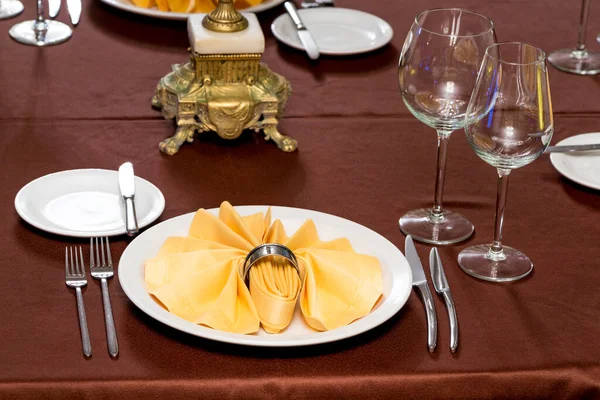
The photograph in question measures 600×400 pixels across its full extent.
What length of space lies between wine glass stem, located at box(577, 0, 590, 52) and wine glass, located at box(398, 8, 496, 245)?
0.67 m

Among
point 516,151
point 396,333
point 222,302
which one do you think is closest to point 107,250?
point 222,302

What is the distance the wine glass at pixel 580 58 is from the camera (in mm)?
1748

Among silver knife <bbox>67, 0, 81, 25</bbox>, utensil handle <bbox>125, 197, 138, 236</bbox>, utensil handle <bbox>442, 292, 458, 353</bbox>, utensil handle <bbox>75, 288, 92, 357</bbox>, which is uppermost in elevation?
silver knife <bbox>67, 0, 81, 25</bbox>

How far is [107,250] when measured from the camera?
1.13m

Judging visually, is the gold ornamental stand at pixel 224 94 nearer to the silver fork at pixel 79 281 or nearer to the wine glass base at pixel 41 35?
the silver fork at pixel 79 281

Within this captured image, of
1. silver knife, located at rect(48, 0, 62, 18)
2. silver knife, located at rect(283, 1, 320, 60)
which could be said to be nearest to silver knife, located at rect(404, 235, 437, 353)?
silver knife, located at rect(283, 1, 320, 60)

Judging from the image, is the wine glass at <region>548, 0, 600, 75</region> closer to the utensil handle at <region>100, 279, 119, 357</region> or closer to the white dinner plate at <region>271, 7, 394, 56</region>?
the white dinner plate at <region>271, 7, 394, 56</region>

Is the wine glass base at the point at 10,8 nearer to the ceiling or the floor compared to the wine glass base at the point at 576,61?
nearer to the ceiling

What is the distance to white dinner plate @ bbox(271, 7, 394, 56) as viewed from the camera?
5.83 ft

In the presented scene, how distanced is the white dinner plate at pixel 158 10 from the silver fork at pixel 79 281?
31.8 inches

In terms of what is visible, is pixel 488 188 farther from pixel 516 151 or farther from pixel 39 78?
pixel 39 78

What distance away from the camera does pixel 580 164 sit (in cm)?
138

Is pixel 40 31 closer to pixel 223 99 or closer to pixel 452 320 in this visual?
pixel 223 99

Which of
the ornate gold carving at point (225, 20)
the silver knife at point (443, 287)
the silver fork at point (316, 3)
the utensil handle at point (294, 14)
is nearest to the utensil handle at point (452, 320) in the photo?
the silver knife at point (443, 287)
